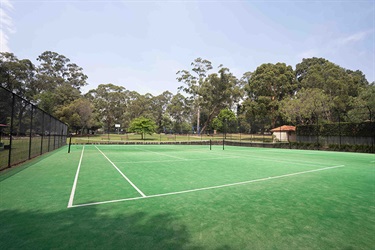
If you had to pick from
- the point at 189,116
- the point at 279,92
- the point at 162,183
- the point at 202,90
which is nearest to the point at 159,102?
the point at 189,116

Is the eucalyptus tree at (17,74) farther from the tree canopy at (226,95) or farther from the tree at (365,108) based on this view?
the tree at (365,108)

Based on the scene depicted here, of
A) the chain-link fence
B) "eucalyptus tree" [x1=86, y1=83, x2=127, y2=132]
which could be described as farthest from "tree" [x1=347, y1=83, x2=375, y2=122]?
"eucalyptus tree" [x1=86, y1=83, x2=127, y2=132]

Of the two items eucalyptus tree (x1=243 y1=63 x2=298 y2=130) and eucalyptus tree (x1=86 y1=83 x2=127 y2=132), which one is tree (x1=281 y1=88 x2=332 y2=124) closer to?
eucalyptus tree (x1=243 y1=63 x2=298 y2=130)

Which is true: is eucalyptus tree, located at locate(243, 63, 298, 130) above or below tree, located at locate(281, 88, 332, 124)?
above

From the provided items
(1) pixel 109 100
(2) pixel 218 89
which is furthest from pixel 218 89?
(1) pixel 109 100

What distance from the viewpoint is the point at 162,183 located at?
6.34 meters

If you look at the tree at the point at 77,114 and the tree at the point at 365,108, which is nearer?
the tree at the point at 365,108

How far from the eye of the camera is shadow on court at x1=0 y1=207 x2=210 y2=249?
2715 millimetres

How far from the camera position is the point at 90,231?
10.2 ft

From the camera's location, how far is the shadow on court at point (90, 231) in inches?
107

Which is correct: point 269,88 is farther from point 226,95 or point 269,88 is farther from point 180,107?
point 180,107

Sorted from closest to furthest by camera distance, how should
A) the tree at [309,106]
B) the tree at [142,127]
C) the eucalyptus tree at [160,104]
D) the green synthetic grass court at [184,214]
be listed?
the green synthetic grass court at [184,214], the tree at [309,106], the tree at [142,127], the eucalyptus tree at [160,104]

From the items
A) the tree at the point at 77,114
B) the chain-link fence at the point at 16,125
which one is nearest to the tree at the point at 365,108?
the chain-link fence at the point at 16,125

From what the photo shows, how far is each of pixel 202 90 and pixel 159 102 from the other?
114 ft
